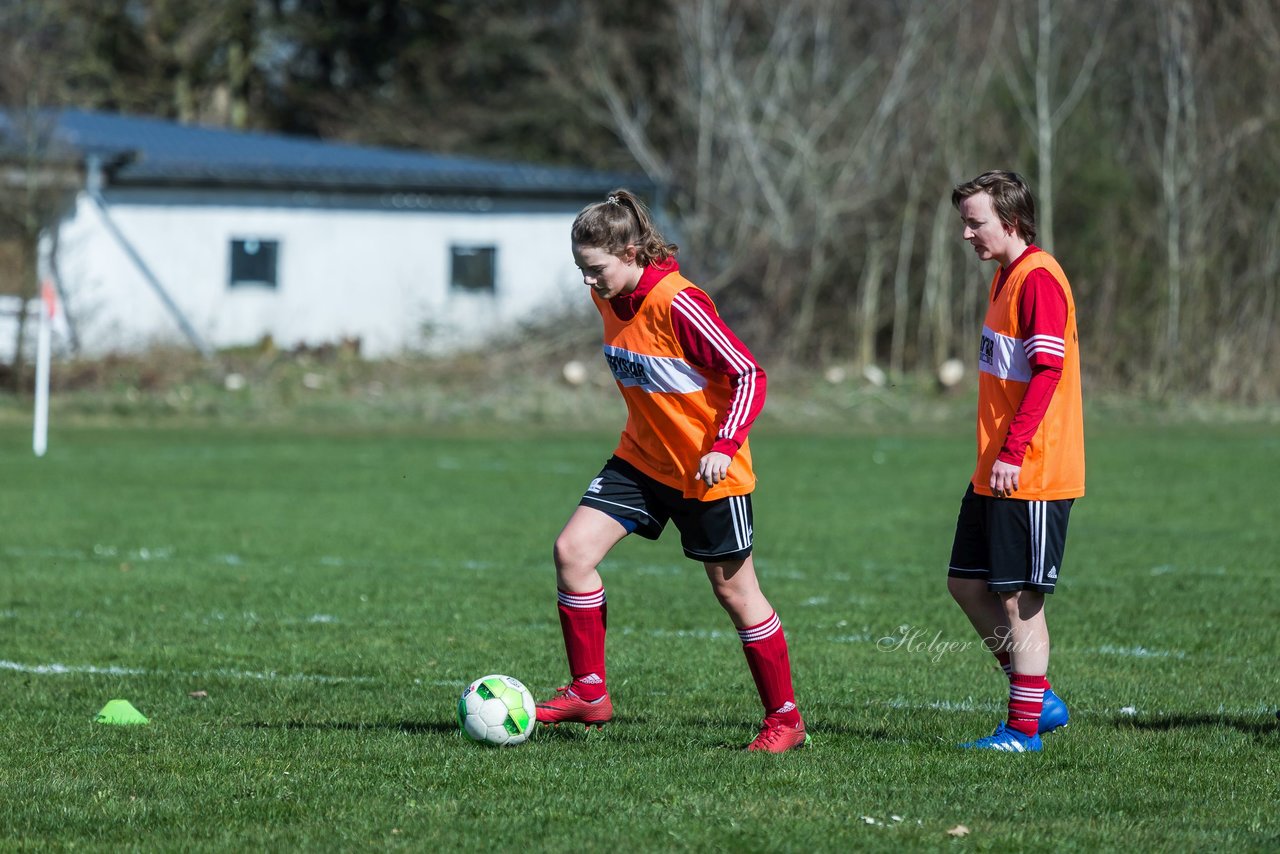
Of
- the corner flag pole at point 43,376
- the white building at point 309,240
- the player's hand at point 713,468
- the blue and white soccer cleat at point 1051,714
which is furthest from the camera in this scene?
the white building at point 309,240

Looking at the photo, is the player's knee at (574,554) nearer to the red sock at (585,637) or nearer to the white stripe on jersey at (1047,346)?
the red sock at (585,637)

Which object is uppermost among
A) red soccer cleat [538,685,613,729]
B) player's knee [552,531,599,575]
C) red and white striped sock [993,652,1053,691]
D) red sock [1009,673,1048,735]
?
player's knee [552,531,599,575]

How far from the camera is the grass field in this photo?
4.29 metres

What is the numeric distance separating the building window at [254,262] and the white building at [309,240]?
0.08ft

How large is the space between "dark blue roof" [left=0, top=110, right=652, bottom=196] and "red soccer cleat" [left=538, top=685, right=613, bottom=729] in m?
23.3

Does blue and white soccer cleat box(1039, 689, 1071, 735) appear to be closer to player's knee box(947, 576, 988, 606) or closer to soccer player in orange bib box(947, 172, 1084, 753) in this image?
soccer player in orange bib box(947, 172, 1084, 753)

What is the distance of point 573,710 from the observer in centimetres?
544

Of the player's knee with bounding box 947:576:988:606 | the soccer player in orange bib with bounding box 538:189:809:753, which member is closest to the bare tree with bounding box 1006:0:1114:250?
the player's knee with bounding box 947:576:988:606

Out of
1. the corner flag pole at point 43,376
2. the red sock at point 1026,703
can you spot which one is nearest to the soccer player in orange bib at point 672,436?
the red sock at point 1026,703

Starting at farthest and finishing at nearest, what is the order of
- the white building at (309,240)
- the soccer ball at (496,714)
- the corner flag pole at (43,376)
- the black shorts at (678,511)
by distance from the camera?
1. the white building at (309,240)
2. the corner flag pole at (43,376)
3. the soccer ball at (496,714)
4. the black shorts at (678,511)

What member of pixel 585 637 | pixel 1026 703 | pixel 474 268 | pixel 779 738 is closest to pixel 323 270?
pixel 474 268

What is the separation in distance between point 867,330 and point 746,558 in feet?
70.5

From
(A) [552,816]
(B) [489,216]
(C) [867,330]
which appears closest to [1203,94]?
(C) [867,330]

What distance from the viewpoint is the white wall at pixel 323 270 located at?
27.7 m
